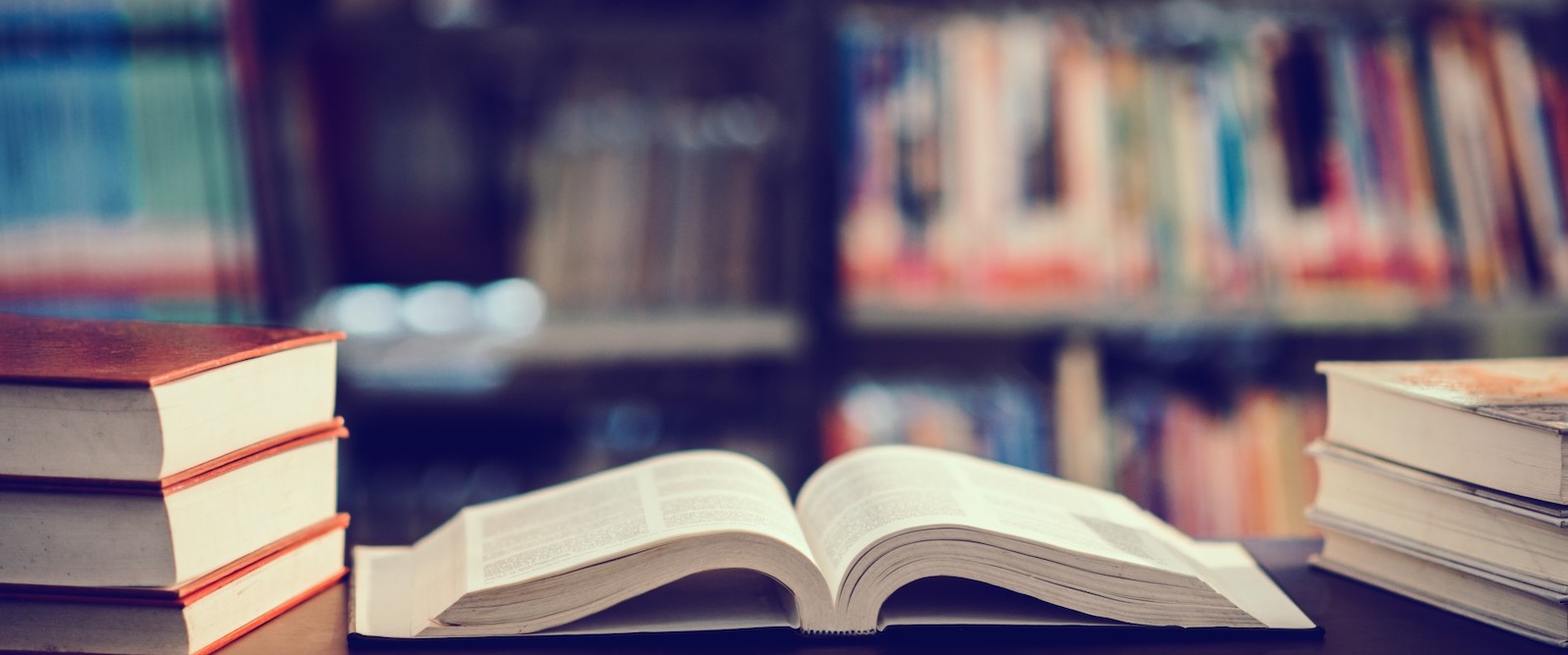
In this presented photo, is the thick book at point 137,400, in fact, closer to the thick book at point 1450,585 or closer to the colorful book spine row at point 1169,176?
the thick book at point 1450,585

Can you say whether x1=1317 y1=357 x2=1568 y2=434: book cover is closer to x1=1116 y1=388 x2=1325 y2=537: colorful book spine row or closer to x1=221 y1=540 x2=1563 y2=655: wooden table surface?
x1=221 y1=540 x2=1563 y2=655: wooden table surface

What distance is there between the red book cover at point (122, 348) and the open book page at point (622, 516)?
161 mm

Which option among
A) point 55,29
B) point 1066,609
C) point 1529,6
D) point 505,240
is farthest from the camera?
point 505,240

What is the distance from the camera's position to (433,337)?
1.59m

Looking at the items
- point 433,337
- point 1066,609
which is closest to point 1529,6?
point 1066,609

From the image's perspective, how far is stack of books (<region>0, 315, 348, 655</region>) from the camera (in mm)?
581

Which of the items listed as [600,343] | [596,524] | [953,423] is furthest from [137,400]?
[953,423]

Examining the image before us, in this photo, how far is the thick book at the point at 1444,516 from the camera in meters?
0.61

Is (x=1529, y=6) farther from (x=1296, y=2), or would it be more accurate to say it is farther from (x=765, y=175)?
(x=765, y=175)

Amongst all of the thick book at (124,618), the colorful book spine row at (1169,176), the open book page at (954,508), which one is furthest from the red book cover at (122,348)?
the colorful book spine row at (1169,176)

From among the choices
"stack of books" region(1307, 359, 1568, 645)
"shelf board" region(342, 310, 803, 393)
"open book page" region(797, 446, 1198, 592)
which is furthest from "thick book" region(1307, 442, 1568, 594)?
"shelf board" region(342, 310, 803, 393)

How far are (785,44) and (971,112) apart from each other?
0.27 metres

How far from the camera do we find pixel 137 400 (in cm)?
57

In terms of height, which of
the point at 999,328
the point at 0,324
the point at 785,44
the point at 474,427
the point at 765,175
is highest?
the point at 785,44
